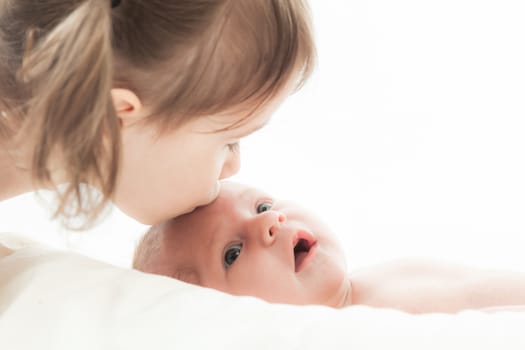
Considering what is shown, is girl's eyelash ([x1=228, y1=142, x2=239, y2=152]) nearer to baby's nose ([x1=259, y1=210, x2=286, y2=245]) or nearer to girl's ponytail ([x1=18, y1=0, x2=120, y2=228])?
baby's nose ([x1=259, y1=210, x2=286, y2=245])

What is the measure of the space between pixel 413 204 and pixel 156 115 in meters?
0.68

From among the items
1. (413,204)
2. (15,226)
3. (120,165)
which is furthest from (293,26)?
(15,226)

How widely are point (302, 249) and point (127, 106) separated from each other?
1.30 feet

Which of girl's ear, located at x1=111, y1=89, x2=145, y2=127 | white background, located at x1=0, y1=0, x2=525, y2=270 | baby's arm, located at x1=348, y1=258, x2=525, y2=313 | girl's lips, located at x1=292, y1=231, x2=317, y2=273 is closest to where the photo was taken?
girl's ear, located at x1=111, y1=89, x2=145, y2=127

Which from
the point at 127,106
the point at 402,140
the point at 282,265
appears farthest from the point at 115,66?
the point at 402,140

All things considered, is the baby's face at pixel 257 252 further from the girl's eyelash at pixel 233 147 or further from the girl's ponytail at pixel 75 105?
the girl's ponytail at pixel 75 105

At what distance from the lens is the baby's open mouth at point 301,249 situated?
1.15 meters

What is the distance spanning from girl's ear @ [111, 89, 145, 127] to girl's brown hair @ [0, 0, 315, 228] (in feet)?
0.05

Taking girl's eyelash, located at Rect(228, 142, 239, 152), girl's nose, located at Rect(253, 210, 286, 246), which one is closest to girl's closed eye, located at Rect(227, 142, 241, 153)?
girl's eyelash, located at Rect(228, 142, 239, 152)

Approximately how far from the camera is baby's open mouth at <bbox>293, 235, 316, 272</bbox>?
115cm

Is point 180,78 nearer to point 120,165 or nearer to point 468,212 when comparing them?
point 120,165

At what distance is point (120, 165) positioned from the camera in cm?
97

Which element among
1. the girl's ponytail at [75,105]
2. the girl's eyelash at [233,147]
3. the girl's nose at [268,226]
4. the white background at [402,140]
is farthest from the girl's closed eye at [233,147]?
the white background at [402,140]

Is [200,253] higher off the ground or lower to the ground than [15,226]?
higher
